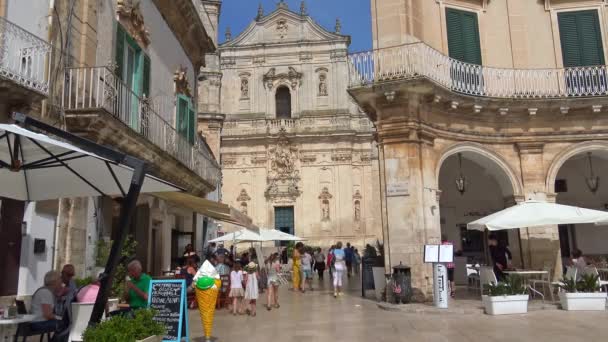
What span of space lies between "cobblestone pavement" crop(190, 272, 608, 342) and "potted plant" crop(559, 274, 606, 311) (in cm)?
34

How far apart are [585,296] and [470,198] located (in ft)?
21.7

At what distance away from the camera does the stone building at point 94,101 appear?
26.6 ft

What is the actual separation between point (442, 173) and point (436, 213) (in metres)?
4.03

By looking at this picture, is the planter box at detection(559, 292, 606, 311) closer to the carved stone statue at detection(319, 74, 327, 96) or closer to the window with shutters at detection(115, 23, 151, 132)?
the window with shutters at detection(115, 23, 151, 132)

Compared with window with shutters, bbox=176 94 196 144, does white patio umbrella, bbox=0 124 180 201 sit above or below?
below

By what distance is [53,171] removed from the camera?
6836 mm

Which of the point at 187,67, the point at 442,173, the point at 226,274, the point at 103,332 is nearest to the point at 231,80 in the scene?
the point at 187,67

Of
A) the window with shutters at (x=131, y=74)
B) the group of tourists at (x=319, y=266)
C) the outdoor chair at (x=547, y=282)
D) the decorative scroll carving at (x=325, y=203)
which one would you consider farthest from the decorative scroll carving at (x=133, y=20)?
the decorative scroll carving at (x=325, y=203)

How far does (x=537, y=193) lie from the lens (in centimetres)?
1402

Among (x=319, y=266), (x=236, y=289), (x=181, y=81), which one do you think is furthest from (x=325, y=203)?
(x=236, y=289)

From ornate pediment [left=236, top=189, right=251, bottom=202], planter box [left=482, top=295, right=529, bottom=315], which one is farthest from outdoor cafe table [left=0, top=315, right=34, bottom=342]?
ornate pediment [left=236, top=189, right=251, bottom=202]

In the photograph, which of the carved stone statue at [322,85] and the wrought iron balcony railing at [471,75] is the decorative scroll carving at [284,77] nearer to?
the carved stone statue at [322,85]

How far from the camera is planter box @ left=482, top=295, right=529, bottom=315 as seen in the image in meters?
10.4

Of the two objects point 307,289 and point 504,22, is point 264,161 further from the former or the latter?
point 504,22
